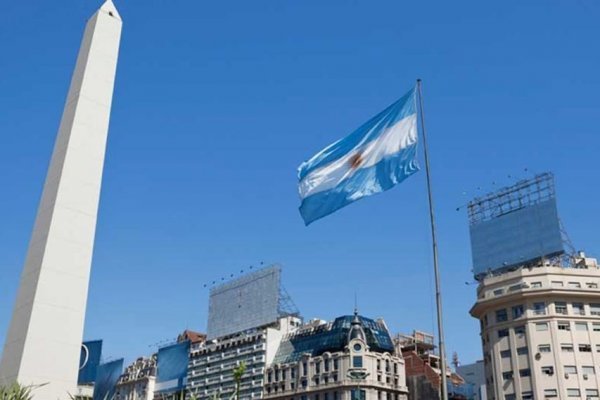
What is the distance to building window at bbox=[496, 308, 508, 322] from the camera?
65.3 m

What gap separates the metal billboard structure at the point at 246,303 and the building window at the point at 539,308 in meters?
38.8

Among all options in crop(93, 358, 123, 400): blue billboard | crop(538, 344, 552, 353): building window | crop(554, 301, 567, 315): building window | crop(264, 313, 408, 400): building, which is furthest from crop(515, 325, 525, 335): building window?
crop(93, 358, 123, 400): blue billboard

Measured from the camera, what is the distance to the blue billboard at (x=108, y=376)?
359ft

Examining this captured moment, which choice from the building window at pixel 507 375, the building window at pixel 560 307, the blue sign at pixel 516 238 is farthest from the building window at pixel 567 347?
the blue sign at pixel 516 238

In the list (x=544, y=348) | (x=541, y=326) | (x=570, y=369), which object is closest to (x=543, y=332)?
(x=541, y=326)

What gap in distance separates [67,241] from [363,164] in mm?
13641

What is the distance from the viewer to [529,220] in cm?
6919

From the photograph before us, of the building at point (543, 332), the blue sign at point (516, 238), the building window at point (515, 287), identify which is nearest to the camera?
the building at point (543, 332)

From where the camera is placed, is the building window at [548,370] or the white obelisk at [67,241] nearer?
the white obelisk at [67,241]

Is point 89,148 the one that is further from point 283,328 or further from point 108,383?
point 108,383

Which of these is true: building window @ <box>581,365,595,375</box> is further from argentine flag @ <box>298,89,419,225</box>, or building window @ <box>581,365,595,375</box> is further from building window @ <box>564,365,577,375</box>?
argentine flag @ <box>298,89,419,225</box>

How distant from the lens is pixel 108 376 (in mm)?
112000

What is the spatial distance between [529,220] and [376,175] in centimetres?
5075

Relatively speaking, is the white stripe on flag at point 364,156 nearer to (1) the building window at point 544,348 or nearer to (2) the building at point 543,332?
(2) the building at point 543,332
